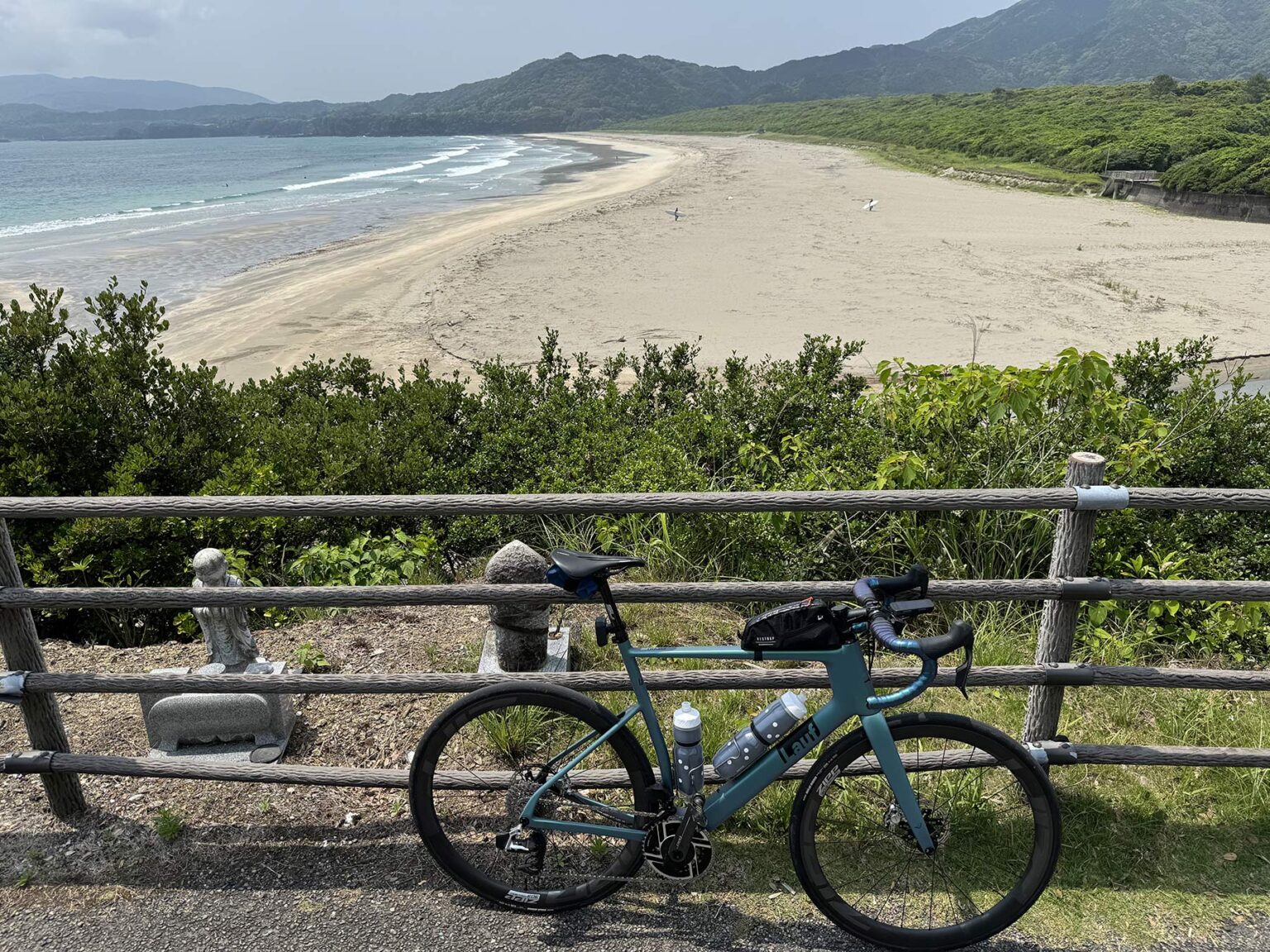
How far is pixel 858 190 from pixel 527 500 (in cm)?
4310

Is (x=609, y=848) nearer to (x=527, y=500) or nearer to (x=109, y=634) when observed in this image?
(x=527, y=500)

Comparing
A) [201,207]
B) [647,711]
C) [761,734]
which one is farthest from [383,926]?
[201,207]

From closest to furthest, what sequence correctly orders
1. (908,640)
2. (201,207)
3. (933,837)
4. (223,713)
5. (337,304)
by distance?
(908,640) < (933,837) < (223,713) < (337,304) < (201,207)

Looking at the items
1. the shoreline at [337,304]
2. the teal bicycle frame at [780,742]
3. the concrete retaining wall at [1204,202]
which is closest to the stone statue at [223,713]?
the teal bicycle frame at [780,742]

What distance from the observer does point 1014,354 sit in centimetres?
1520

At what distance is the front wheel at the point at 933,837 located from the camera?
2717 millimetres

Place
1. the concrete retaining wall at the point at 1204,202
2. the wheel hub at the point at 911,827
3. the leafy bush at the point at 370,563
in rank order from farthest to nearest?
1. the concrete retaining wall at the point at 1204,202
2. the leafy bush at the point at 370,563
3. the wheel hub at the point at 911,827

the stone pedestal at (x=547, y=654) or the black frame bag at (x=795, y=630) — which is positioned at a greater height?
the black frame bag at (x=795, y=630)

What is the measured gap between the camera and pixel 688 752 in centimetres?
273

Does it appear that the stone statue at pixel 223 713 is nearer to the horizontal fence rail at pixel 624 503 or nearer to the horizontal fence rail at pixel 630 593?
the horizontal fence rail at pixel 630 593

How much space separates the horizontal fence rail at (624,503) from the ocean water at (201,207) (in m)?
21.5

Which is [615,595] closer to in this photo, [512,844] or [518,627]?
[512,844]

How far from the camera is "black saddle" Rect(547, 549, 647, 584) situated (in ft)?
8.79

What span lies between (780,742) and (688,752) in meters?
0.29
